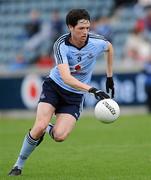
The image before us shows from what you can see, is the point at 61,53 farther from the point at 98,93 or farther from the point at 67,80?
the point at 98,93

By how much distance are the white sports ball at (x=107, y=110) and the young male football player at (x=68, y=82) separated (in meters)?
0.26

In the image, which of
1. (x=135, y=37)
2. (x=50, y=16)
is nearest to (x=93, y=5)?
(x=50, y=16)

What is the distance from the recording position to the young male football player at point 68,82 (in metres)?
9.66

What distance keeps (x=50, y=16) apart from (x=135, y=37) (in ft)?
16.1

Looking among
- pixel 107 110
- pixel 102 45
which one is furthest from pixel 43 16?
pixel 107 110

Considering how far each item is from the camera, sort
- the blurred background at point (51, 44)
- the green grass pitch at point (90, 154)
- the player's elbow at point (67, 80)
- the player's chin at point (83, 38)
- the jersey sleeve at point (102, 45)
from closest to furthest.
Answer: the player's elbow at point (67, 80)
the player's chin at point (83, 38)
the green grass pitch at point (90, 154)
the jersey sleeve at point (102, 45)
the blurred background at point (51, 44)

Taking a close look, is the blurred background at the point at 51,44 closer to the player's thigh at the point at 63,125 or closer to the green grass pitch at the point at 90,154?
the green grass pitch at the point at 90,154

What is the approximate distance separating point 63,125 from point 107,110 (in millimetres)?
872

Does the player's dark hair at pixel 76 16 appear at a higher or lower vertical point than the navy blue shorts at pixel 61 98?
higher

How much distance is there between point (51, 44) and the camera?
25.2 m

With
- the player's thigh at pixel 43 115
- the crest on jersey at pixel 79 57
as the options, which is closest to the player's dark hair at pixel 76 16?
the crest on jersey at pixel 79 57

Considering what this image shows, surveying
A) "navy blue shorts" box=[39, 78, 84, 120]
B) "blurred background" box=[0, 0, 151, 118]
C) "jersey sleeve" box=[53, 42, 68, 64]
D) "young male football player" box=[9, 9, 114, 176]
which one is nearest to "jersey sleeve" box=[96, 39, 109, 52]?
"young male football player" box=[9, 9, 114, 176]

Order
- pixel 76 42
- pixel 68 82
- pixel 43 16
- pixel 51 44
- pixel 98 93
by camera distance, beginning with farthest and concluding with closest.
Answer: pixel 43 16
pixel 51 44
pixel 76 42
pixel 68 82
pixel 98 93

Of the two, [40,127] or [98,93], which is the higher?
[98,93]
